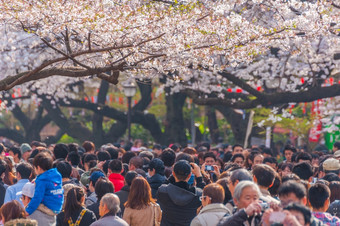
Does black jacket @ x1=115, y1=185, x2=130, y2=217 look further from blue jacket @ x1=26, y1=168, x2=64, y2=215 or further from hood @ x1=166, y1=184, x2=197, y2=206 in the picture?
blue jacket @ x1=26, y1=168, x2=64, y2=215

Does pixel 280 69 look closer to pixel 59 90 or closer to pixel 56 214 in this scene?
pixel 59 90

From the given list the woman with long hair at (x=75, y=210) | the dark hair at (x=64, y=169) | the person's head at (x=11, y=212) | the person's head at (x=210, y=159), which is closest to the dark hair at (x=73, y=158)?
the dark hair at (x=64, y=169)

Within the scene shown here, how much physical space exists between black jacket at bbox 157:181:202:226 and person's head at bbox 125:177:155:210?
0.54 meters

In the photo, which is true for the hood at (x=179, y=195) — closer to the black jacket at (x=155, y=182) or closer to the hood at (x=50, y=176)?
the black jacket at (x=155, y=182)

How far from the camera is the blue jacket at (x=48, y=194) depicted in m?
7.12

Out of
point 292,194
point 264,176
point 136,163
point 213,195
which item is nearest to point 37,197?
point 213,195

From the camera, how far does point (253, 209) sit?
479cm

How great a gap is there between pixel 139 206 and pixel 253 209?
2568mm

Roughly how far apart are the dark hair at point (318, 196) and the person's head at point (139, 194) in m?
2.10

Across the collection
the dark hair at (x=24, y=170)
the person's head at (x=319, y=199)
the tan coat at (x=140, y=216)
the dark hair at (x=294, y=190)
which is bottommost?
the tan coat at (x=140, y=216)

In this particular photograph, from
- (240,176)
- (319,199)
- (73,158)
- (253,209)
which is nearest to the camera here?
(253,209)

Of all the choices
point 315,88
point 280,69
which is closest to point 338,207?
point 315,88

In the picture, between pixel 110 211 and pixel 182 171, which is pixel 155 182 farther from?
pixel 110 211

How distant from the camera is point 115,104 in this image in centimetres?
3212
